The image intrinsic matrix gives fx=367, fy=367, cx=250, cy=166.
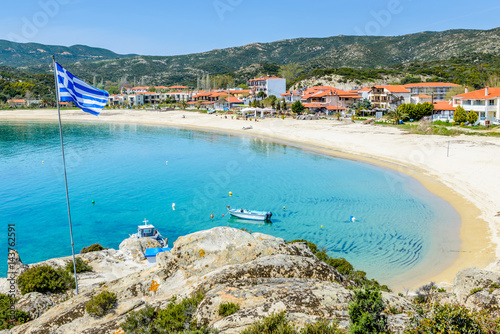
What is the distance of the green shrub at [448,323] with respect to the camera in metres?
5.96

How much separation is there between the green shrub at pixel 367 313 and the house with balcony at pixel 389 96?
8600 centimetres

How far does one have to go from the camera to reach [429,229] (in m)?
24.5

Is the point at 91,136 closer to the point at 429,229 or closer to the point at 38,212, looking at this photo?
the point at 38,212

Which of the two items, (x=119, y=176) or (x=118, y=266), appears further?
(x=119, y=176)

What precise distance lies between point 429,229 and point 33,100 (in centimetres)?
14877

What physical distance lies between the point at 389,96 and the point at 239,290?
87.6 metres

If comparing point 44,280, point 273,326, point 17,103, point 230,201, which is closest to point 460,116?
point 230,201

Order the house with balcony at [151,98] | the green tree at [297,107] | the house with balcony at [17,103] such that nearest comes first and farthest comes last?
1. the green tree at [297,107]
2. the house with balcony at [17,103]
3. the house with balcony at [151,98]

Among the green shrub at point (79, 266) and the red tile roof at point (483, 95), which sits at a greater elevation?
the red tile roof at point (483, 95)

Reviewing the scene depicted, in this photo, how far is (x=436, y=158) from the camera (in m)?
41.8

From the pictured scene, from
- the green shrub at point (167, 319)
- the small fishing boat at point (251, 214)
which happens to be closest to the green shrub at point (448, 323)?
the green shrub at point (167, 319)

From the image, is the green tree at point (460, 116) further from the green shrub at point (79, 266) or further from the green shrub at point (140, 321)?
the green shrub at point (140, 321)

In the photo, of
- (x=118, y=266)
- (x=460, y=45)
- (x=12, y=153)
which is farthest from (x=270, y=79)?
(x=460, y=45)

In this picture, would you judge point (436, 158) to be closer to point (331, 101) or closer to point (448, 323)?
point (448, 323)
